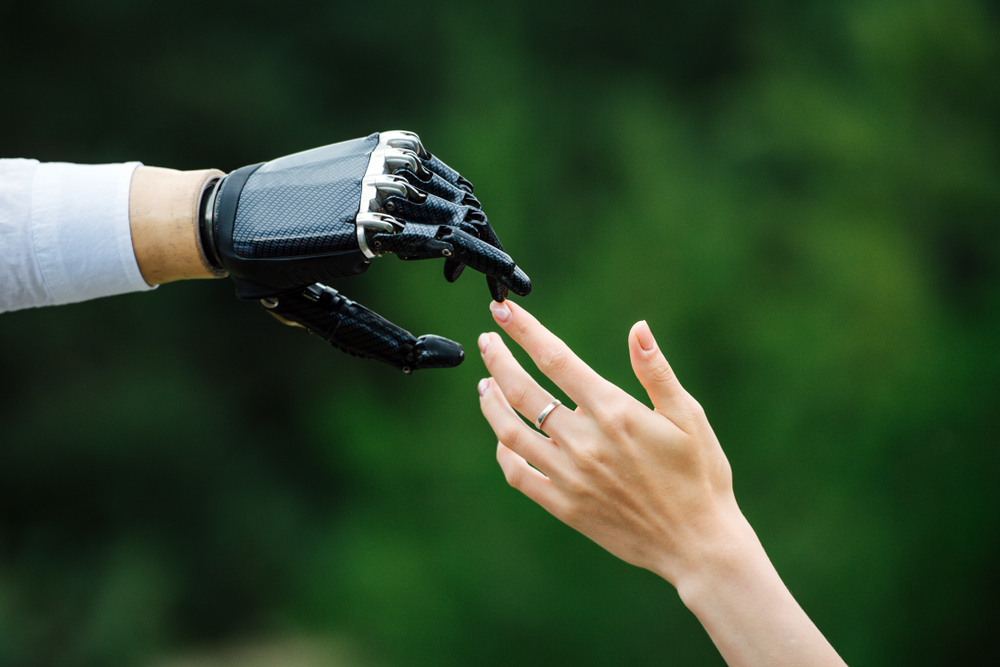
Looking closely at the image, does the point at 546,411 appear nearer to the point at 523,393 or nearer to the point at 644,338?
the point at 523,393

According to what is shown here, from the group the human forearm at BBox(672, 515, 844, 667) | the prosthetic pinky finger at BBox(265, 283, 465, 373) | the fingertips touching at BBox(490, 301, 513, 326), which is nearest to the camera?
the human forearm at BBox(672, 515, 844, 667)

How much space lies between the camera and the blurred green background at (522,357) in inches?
79.0

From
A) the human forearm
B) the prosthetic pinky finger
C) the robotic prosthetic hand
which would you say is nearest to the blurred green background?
the prosthetic pinky finger

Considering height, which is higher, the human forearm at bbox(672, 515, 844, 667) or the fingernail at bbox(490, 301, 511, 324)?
the fingernail at bbox(490, 301, 511, 324)

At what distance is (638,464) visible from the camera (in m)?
0.78

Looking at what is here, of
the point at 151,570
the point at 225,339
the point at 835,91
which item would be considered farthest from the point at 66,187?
the point at 835,91

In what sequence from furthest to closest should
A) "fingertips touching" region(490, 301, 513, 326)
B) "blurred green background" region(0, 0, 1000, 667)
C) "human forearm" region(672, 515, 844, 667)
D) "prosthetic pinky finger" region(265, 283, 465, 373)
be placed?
"blurred green background" region(0, 0, 1000, 667), "prosthetic pinky finger" region(265, 283, 465, 373), "fingertips touching" region(490, 301, 513, 326), "human forearm" region(672, 515, 844, 667)

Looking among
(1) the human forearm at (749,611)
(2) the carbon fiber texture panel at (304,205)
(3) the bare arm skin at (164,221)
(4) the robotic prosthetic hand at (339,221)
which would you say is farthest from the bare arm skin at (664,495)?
(3) the bare arm skin at (164,221)

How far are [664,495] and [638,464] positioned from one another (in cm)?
5

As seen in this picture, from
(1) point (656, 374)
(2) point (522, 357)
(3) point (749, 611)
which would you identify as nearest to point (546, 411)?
A: (1) point (656, 374)

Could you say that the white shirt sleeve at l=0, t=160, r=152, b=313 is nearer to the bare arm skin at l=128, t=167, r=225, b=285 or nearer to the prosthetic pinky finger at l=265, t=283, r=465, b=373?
the bare arm skin at l=128, t=167, r=225, b=285

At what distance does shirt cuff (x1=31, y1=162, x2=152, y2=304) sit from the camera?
0.87m

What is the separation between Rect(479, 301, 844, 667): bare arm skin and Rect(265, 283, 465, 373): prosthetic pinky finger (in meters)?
0.23

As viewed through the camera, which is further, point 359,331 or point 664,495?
point 359,331
